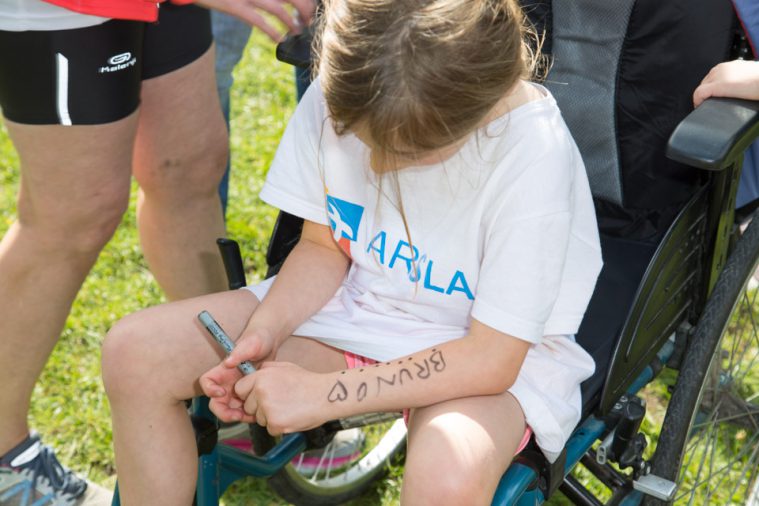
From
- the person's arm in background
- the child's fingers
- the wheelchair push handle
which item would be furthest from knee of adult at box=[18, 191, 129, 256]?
the child's fingers

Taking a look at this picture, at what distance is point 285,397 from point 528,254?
40cm

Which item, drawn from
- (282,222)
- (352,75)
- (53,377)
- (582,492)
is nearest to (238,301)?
(282,222)

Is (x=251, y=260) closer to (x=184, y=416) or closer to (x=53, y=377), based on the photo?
(x=53, y=377)

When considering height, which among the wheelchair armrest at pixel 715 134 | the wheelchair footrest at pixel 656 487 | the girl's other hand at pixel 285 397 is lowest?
the wheelchair footrest at pixel 656 487

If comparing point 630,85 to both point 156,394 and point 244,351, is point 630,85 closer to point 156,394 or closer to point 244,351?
point 244,351

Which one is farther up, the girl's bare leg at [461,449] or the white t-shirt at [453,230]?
Result: the white t-shirt at [453,230]

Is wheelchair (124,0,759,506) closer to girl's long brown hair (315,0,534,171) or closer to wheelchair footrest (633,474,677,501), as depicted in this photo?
wheelchair footrest (633,474,677,501)

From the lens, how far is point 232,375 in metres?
1.55

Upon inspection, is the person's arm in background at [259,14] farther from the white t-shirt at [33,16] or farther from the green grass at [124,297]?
the green grass at [124,297]

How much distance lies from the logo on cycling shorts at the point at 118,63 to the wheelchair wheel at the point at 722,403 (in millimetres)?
1105

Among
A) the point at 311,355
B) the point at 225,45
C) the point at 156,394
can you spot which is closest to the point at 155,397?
the point at 156,394

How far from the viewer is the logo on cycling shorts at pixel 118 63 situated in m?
1.85

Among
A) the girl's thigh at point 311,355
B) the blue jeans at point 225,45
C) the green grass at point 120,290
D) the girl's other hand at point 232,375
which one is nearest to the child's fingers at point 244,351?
the girl's other hand at point 232,375

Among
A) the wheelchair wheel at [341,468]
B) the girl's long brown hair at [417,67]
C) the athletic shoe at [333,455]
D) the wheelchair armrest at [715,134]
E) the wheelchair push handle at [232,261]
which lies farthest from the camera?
the athletic shoe at [333,455]
